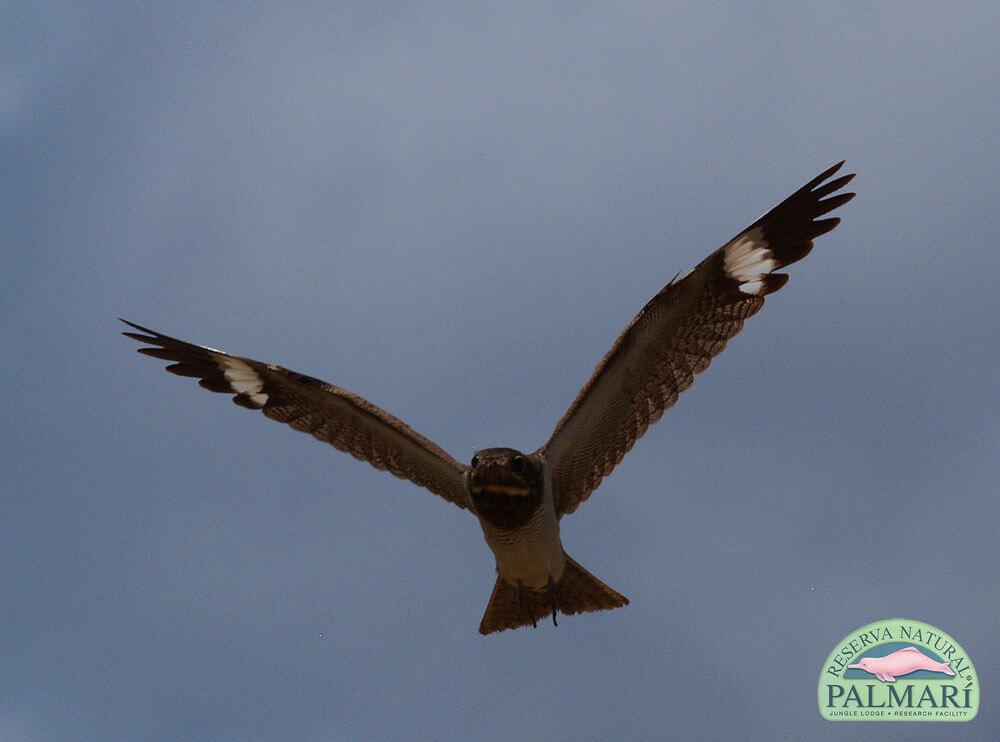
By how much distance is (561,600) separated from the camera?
15047 mm

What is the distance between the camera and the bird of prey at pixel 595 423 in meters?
14.1

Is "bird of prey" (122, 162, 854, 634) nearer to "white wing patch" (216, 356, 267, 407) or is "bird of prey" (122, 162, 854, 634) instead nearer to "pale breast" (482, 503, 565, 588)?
"pale breast" (482, 503, 565, 588)

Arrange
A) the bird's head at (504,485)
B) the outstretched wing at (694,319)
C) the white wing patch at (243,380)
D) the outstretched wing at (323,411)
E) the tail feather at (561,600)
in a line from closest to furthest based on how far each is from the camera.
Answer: the bird's head at (504,485) → the outstretched wing at (694,319) → the tail feather at (561,600) → the outstretched wing at (323,411) → the white wing patch at (243,380)

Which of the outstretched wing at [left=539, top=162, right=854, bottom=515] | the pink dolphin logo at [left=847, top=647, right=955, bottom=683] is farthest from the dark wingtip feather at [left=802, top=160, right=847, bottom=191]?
→ the pink dolphin logo at [left=847, top=647, right=955, bottom=683]

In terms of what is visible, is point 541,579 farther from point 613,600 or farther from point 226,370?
point 226,370

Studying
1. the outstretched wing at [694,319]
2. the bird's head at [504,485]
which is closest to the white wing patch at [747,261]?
the outstretched wing at [694,319]

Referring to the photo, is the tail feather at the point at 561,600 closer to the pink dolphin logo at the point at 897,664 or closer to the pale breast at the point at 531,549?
the pale breast at the point at 531,549

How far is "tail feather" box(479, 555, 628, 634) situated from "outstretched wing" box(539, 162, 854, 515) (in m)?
1.30

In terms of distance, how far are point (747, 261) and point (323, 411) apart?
4.69 m

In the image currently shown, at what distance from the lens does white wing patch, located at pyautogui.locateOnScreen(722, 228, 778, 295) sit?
564 inches

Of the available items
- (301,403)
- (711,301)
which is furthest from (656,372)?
(301,403)

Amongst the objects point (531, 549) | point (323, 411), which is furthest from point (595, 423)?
point (323, 411)

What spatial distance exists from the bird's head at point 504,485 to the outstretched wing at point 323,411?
3.40ft

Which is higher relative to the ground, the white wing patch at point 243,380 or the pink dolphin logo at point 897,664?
the white wing patch at point 243,380
